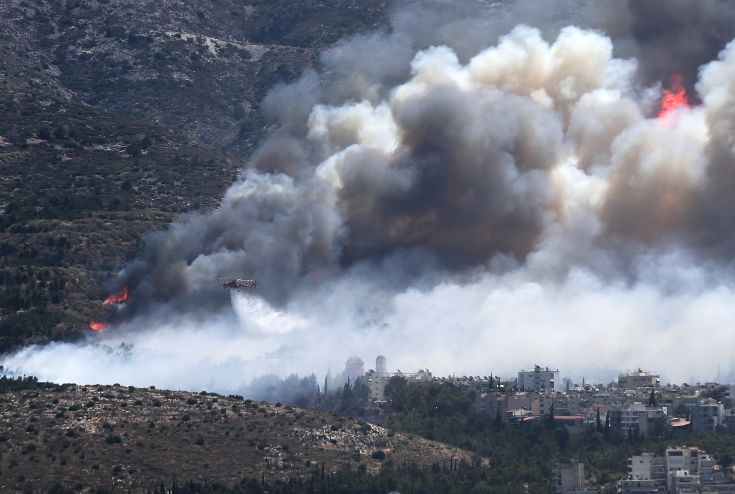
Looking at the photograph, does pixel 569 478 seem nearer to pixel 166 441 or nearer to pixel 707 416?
pixel 707 416

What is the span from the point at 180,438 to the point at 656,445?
3214 centimetres

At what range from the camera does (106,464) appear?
169250mm

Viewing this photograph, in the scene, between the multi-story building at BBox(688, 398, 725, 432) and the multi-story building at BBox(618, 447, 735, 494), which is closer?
the multi-story building at BBox(618, 447, 735, 494)

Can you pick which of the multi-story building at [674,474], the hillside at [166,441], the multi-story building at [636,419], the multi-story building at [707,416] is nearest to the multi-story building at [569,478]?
the multi-story building at [674,474]

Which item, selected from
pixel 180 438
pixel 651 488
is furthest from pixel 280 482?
pixel 651 488

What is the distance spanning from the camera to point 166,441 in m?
174

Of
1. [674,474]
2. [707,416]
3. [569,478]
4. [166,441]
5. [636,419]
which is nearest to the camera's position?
[674,474]

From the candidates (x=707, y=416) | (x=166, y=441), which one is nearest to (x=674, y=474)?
(x=707, y=416)

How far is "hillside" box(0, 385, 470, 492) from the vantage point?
553ft

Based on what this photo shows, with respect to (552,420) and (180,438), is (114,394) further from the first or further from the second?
(552,420)

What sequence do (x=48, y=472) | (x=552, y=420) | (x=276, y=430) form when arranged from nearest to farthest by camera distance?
1. (x=48, y=472)
2. (x=276, y=430)
3. (x=552, y=420)

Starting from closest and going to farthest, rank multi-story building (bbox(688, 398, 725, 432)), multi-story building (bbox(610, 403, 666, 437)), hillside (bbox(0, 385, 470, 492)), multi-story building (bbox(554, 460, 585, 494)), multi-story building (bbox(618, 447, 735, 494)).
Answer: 1. hillside (bbox(0, 385, 470, 492))
2. multi-story building (bbox(618, 447, 735, 494))
3. multi-story building (bbox(554, 460, 585, 494))
4. multi-story building (bbox(610, 403, 666, 437))
5. multi-story building (bbox(688, 398, 725, 432))

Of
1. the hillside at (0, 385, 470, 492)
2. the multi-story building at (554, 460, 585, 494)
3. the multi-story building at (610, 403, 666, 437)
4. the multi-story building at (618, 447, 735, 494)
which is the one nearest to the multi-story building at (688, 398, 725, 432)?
the multi-story building at (610, 403, 666, 437)

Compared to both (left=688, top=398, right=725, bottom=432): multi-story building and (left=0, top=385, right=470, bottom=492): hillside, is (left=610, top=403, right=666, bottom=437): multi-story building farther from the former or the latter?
(left=0, top=385, right=470, bottom=492): hillside
